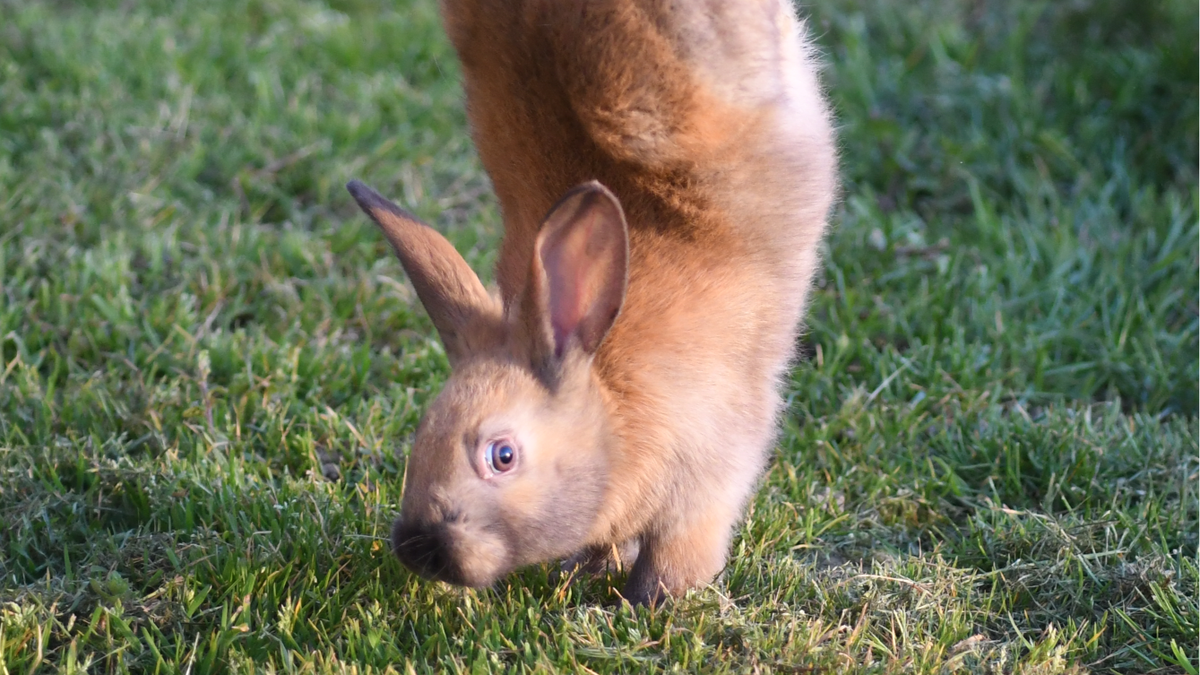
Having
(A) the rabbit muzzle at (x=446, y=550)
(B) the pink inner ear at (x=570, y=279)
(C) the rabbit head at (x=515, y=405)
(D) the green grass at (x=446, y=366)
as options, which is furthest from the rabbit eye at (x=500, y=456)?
(D) the green grass at (x=446, y=366)

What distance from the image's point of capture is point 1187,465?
3.88 m

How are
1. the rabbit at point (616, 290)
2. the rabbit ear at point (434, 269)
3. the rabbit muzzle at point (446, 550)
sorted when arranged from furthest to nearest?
the rabbit ear at point (434, 269) → the rabbit at point (616, 290) → the rabbit muzzle at point (446, 550)

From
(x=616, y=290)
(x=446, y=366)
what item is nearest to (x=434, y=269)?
(x=616, y=290)

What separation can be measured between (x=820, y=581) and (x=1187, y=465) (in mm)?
1286

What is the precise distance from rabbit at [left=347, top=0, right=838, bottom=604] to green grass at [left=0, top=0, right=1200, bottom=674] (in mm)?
272

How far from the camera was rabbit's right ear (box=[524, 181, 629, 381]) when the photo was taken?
2.98m

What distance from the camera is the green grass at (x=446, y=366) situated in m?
3.18

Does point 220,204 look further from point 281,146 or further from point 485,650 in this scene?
point 485,650

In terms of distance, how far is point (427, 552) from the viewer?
2844 millimetres

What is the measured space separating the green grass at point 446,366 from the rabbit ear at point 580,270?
0.67m

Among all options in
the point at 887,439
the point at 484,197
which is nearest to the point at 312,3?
Result: the point at 484,197

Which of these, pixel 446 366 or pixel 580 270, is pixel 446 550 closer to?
pixel 580 270

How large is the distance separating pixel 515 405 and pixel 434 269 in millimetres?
424

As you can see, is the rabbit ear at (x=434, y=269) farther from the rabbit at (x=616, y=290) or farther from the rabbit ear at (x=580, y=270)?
the rabbit ear at (x=580, y=270)
